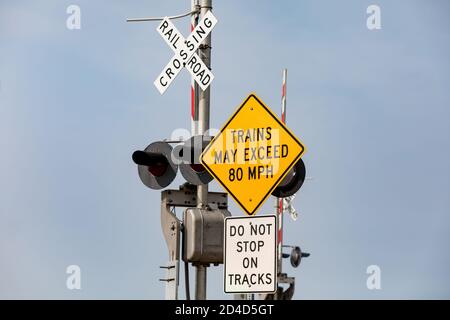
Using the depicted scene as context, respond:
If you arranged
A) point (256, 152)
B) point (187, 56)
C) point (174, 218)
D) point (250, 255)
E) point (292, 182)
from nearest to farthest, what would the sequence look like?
point (250, 255) < point (256, 152) < point (292, 182) < point (187, 56) < point (174, 218)

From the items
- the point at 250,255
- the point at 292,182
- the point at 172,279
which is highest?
the point at 292,182

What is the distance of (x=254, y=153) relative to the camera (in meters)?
12.7

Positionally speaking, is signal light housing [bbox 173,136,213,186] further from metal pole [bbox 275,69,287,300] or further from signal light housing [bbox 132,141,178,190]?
metal pole [bbox 275,69,287,300]

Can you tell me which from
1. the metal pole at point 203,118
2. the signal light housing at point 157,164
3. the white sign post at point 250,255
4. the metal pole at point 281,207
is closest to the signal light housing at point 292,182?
the metal pole at point 203,118

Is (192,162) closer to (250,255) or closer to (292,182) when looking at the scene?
(292,182)

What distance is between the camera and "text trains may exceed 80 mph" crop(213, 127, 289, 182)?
12625 millimetres

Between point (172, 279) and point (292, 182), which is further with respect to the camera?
point (172, 279)

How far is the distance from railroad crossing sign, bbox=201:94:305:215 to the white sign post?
0.32 m

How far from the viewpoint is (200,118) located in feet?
54.3

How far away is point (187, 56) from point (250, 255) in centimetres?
462

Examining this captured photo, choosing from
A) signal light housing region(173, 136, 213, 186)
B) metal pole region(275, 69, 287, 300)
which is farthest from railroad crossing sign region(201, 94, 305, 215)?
metal pole region(275, 69, 287, 300)

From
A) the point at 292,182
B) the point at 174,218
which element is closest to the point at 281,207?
the point at 174,218
